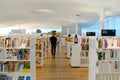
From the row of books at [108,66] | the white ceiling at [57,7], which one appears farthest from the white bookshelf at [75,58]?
the row of books at [108,66]

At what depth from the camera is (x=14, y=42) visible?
6363 mm

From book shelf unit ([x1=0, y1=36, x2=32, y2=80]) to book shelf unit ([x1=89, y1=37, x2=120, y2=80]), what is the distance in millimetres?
1861

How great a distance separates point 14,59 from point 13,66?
21 cm

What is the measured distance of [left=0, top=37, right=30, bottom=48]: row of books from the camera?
20.7 ft

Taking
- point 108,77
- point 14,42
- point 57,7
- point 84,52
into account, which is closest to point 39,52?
point 84,52

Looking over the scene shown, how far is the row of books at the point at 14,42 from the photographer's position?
6.30 metres

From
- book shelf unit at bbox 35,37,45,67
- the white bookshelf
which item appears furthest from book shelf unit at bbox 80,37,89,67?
book shelf unit at bbox 35,37,45,67

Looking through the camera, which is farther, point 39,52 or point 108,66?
point 39,52

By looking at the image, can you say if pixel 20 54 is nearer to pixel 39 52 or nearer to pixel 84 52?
pixel 39 52

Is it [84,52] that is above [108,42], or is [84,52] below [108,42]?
below

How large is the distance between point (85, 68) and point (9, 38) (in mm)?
4699

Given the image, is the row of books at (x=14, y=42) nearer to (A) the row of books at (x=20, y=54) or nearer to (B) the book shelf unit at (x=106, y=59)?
(A) the row of books at (x=20, y=54)

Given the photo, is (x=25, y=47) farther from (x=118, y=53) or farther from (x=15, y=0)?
(x=15, y=0)

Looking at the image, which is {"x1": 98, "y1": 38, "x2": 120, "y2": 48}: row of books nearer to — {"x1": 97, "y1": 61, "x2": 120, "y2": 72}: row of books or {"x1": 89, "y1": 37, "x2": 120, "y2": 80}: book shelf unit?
{"x1": 89, "y1": 37, "x2": 120, "y2": 80}: book shelf unit
